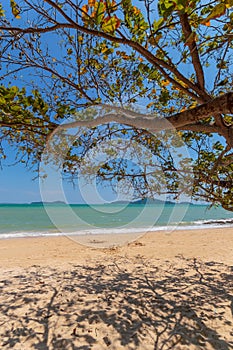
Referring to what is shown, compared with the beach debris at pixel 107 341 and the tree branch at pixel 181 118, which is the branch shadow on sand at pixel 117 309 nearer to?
the beach debris at pixel 107 341

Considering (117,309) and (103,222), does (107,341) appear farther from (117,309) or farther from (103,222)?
(103,222)

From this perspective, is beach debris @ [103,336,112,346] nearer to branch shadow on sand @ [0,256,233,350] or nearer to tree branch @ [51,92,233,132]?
branch shadow on sand @ [0,256,233,350]

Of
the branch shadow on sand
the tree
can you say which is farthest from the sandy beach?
the tree

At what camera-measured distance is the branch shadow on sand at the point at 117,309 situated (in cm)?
271

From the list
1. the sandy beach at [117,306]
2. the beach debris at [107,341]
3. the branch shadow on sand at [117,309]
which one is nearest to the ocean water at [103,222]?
the sandy beach at [117,306]

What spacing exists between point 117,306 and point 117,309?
104 millimetres

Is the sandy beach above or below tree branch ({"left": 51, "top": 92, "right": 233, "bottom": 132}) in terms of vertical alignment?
below

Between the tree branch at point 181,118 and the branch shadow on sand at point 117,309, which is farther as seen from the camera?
the branch shadow on sand at point 117,309

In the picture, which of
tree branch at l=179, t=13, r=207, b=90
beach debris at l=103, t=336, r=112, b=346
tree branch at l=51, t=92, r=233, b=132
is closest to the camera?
tree branch at l=51, t=92, r=233, b=132

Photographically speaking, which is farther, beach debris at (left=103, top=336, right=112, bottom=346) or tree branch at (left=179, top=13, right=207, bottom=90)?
beach debris at (left=103, top=336, right=112, bottom=346)

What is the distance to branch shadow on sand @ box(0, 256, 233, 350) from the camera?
271 cm

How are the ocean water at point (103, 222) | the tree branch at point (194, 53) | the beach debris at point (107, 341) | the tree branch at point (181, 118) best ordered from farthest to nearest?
the ocean water at point (103, 222), the beach debris at point (107, 341), the tree branch at point (194, 53), the tree branch at point (181, 118)

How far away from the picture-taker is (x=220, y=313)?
335 cm

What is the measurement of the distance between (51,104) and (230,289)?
14.2 ft
